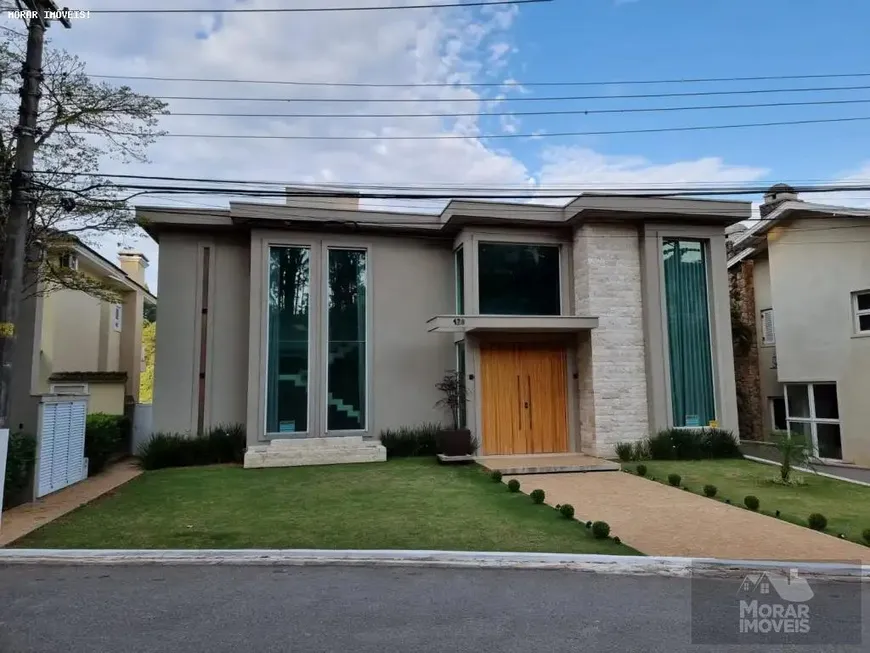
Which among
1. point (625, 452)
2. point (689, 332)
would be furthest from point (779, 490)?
point (689, 332)

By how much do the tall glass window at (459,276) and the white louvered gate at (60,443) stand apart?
766 centimetres

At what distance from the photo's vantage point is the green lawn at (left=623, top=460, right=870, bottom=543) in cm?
734

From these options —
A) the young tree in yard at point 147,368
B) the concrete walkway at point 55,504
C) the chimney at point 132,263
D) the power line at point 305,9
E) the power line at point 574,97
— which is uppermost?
the power line at point 305,9

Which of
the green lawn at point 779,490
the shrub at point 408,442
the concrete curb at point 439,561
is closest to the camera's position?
the concrete curb at point 439,561

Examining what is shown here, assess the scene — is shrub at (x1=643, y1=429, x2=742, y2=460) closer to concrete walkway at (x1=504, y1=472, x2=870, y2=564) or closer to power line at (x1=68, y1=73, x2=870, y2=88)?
concrete walkway at (x1=504, y1=472, x2=870, y2=564)

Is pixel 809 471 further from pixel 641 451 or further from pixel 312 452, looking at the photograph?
pixel 312 452

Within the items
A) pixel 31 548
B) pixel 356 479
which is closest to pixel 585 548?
pixel 356 479

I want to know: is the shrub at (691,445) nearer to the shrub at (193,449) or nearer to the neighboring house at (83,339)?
the shrub at (193,449)

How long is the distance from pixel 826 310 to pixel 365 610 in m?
14.3

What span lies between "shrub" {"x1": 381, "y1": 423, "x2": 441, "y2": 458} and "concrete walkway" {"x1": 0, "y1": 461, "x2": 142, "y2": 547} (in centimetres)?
502

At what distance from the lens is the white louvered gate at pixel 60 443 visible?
8.47 meters

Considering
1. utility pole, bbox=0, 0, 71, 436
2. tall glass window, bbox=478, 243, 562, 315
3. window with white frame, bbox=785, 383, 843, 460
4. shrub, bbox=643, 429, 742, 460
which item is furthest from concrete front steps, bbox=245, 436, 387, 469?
window with white frame, bbox=785, 383, 843, 460

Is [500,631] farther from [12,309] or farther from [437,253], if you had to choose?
[437,253]

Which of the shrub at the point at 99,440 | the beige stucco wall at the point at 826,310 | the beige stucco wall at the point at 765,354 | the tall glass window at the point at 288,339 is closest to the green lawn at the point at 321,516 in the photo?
the shrub at the point at 99,440
